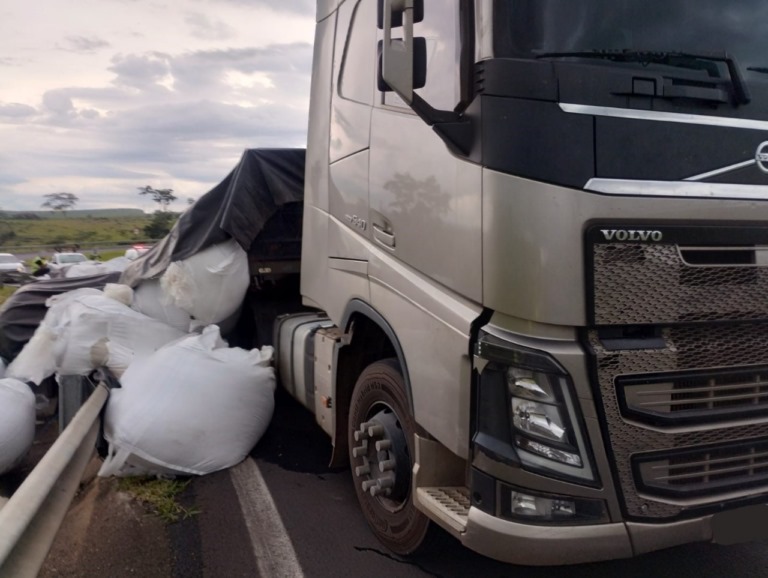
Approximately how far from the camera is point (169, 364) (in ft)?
16.2

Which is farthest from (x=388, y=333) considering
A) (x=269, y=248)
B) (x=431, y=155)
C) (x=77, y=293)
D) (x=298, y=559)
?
(x=77, y=293)

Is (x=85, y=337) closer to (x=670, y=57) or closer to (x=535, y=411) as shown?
(x=535, y=411)

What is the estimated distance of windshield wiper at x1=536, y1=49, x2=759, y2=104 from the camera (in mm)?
2676

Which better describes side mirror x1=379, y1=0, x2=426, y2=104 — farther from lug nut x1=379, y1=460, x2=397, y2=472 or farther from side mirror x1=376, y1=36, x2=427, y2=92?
lug nut x1=379, y1=460, x2=397, y2=472

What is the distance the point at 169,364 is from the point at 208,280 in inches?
44.8

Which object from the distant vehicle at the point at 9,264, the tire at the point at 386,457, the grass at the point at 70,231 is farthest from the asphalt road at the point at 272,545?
the grass at the point at 70,231

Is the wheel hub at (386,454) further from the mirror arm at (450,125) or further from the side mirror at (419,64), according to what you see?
the side mirror at (419,64)

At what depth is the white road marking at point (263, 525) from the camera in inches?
143

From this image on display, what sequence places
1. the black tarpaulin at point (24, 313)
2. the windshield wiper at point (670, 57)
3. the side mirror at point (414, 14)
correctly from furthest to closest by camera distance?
the black tarpaulin at point (24, 313) → the side mirror at point (414, 14) → the windshield wiper at point (670, 57)

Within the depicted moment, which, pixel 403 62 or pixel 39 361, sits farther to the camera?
pixel 39 361

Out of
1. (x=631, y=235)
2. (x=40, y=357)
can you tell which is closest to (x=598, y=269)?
(x=631, y=235)

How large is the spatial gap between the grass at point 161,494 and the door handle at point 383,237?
81.9 inches

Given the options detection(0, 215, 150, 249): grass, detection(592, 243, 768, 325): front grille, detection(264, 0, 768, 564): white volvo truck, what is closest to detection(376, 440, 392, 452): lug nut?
detection(264, 0, 768, 564): white volvo truck

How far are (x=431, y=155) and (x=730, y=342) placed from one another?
1.42 metres
